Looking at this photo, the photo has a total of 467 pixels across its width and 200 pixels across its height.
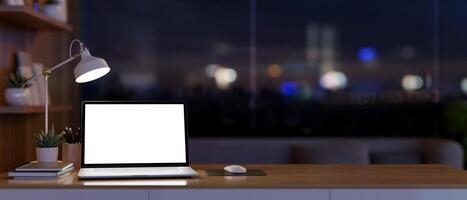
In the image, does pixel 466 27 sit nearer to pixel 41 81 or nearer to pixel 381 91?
pixel 381 91

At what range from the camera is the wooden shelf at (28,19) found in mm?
3279

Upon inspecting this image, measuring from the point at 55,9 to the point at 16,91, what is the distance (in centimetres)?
72

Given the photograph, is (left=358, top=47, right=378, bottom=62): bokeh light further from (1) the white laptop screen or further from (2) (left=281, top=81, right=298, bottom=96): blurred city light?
(1) the white laptop screen

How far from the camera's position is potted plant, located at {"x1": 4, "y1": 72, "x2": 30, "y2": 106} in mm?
3520

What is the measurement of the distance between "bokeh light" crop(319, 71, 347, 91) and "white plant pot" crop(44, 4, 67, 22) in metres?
2.98

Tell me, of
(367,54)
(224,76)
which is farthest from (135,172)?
(367,54)

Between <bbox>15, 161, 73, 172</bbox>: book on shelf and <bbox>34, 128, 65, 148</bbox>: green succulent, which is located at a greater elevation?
<bbox>34, 128, 65, 148</bbox>: green succulent

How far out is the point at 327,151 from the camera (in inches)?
223

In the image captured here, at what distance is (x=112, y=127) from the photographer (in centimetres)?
341

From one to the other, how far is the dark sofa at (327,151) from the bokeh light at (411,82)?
51 cm

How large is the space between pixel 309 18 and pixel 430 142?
1548 millimetres

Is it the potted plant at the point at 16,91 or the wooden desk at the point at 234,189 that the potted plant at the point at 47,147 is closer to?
the potted plant at the point at 16,91
